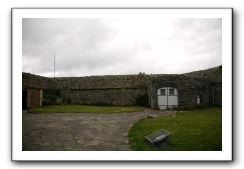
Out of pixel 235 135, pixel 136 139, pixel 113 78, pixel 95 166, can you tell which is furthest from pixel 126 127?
pixel 113 78

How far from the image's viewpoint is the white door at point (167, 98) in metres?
13.7

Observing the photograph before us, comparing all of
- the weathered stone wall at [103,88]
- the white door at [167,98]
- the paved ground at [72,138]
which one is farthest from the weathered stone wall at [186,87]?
the paved ground at [72,138]

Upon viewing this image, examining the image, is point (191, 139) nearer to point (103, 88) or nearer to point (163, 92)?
point (163, 92)

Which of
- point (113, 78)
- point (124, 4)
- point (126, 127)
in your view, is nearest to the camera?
point (124, 4)

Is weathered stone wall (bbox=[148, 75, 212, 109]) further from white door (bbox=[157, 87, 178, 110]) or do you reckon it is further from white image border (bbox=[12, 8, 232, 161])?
white image border (bbox=[12, 8, 232, 161])

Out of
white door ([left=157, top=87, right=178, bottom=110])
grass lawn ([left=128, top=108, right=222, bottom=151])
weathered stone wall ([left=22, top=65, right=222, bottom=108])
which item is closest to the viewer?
grass lawn ([left=128, top=108, right=222, bottom=151])

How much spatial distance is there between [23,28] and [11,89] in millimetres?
1288

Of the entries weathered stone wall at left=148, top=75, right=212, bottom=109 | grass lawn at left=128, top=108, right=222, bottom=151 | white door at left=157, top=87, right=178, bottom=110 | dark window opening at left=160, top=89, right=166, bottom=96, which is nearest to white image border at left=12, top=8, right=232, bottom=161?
grass lawn at left=128, top=108, right=222, bottom=151

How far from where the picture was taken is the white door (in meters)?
13.7

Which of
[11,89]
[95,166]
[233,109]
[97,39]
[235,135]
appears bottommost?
[95,166]

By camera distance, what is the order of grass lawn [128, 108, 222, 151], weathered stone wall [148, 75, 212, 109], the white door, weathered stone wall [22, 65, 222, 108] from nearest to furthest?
grass lawn [128, 108, 222, 151], weathered stone wall [148, 75, 212, 109], the white door, weathered stone wall [22, 65, 222, 108]

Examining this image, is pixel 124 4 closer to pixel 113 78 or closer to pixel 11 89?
pixel 11 89

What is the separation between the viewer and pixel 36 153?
4.85 metres

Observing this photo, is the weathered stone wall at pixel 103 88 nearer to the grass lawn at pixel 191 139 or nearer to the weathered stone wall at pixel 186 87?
the weathered stone wall at pixel 186 87
